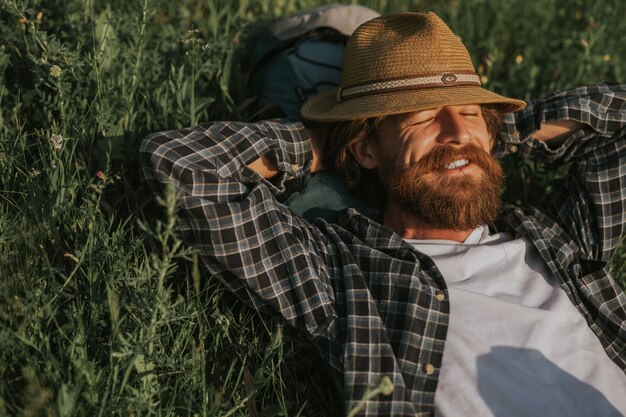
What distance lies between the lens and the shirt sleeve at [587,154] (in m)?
3.41

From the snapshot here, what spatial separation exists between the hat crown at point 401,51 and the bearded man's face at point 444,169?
20 centimetres

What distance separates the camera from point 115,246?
113 inches

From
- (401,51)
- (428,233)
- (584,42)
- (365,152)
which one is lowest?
(428,233)

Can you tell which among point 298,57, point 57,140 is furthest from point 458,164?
point 57,140

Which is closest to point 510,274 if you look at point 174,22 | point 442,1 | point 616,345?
point 616,345

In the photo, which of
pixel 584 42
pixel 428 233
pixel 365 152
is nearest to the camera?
pixel 428 233

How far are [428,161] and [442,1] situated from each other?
278 centimetres

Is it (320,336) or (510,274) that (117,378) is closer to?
(320,336)

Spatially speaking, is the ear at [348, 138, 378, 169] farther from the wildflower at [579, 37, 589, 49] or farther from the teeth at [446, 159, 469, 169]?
the wildflower at [579, 37, 589, 49]

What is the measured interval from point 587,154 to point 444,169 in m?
0.95

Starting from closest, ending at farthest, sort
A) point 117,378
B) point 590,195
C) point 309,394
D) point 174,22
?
point 117,378 → point 309,394 → point 590,195 → point 174,22

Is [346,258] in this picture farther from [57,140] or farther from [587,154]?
[587,154]

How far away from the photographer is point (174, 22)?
4488 millimetres

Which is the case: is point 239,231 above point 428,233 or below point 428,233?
above
